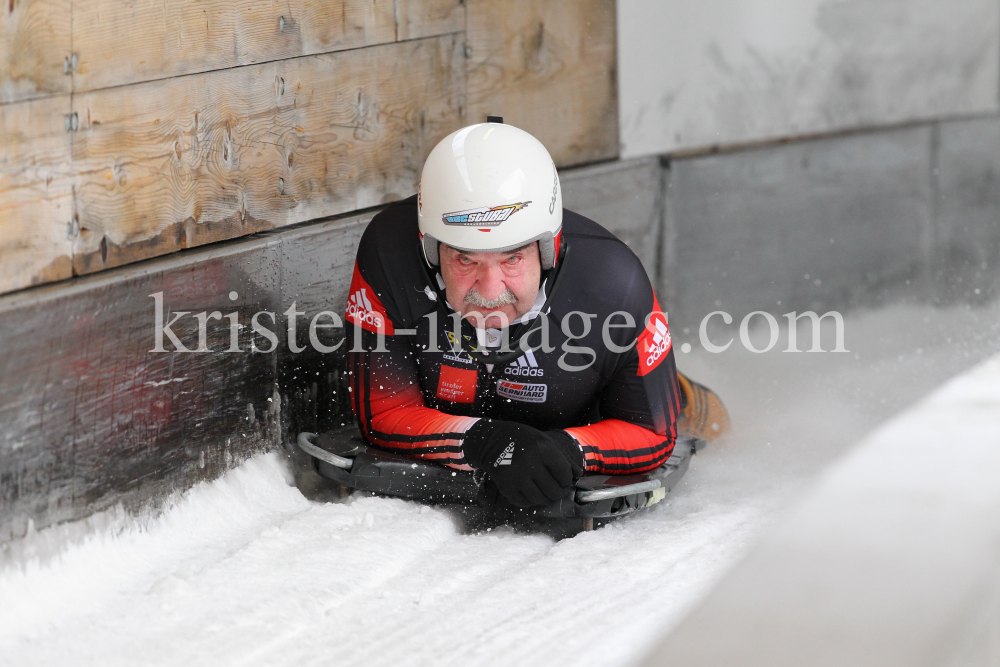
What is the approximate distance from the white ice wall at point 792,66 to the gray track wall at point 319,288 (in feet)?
0.50

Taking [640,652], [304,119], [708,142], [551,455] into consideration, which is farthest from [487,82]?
[640,652]

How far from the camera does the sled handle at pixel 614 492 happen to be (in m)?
2.73

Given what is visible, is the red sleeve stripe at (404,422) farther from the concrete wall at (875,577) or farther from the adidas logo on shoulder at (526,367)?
the concrete wall at (875,577)

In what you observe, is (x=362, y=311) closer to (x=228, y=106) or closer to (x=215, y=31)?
(x=228, y=106)

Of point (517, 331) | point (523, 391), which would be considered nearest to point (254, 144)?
point (517, 331)

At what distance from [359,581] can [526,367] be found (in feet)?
2.80

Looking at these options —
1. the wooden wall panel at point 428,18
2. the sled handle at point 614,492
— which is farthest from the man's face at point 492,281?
the wooden wall panel at point 428,18

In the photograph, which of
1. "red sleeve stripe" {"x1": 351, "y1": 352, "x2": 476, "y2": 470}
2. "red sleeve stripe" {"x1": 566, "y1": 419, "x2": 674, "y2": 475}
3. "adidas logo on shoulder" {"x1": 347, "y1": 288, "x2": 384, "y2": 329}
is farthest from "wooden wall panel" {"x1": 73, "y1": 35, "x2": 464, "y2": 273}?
"red sleeve stripe" {"x1": 566, "y1": 419, "x2": 674, "y2": 475}

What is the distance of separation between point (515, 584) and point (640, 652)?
1.52 ft

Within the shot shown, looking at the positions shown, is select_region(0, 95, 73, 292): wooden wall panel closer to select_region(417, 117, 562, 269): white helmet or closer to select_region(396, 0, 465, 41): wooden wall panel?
select_region(417, 117, 562, 269): white helmet

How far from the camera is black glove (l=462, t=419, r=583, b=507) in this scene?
8.84 ft

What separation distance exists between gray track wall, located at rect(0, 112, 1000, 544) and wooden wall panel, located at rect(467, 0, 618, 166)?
0.67ft

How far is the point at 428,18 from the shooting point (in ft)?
12.7

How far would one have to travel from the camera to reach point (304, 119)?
341 centimetres
